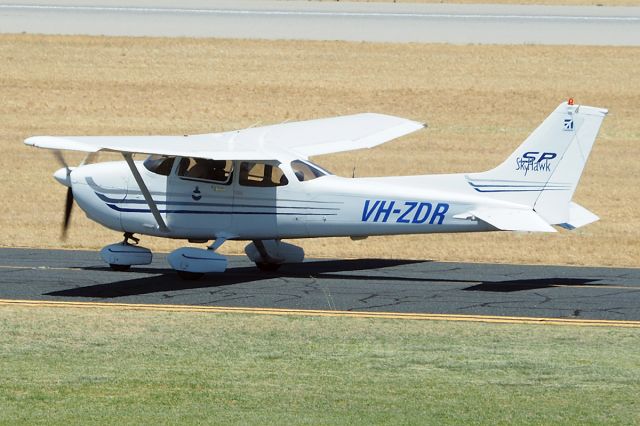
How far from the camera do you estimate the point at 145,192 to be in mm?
20750

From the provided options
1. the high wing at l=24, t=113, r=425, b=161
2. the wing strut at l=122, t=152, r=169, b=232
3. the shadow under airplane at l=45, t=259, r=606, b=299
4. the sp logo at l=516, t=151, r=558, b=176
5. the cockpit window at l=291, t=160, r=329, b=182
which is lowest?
the shadow under airplane at l=45, t=259, r=606, b=299

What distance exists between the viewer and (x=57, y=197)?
3105cm

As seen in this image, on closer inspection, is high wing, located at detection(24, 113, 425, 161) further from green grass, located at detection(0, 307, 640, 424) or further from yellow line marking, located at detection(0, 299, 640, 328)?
green grass, located at detection(0, 307, 640, 424)

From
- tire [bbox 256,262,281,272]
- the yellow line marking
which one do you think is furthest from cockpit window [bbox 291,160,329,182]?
the yellow line marking

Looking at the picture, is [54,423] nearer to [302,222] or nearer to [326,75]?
[302,222]

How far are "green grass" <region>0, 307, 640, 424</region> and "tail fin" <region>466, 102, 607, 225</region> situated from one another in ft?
8.69

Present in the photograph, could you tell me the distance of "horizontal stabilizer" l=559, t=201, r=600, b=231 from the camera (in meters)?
19.9

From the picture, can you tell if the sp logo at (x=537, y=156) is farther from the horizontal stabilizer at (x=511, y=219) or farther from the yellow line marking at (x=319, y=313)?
the yellow line marking at (x=319, y=313)

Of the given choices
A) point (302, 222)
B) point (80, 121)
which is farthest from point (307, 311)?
point (80, 121)

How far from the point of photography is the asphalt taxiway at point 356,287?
63.2ft

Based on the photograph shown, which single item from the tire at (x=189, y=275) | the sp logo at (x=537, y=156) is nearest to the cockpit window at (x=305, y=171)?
the tire at (x=189, y=275)

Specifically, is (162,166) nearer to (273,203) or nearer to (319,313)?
(273,203)

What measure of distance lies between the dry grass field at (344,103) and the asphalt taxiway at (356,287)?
93.3 inches

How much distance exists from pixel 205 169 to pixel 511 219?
5054 mm
